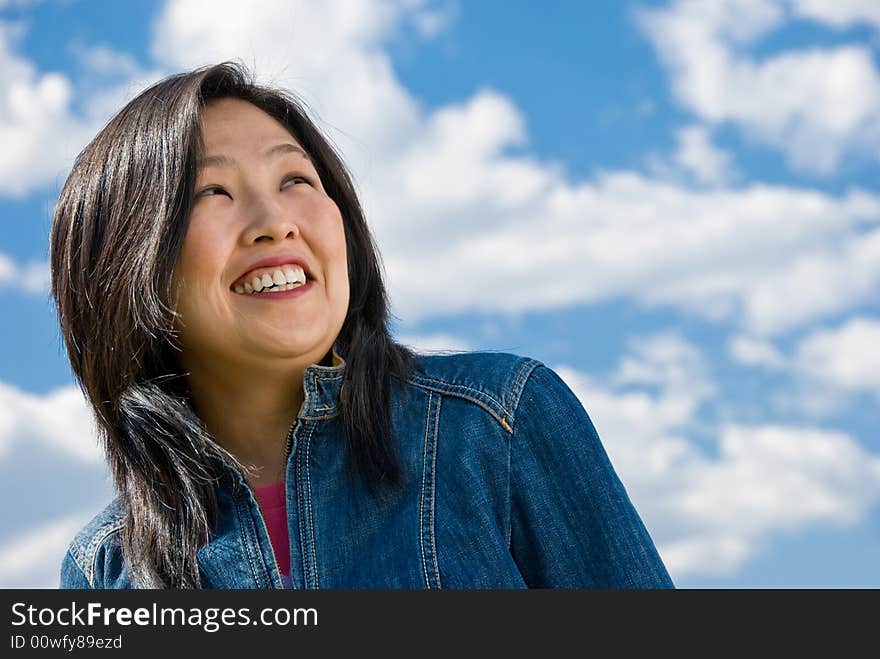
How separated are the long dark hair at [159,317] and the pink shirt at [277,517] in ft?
0.47

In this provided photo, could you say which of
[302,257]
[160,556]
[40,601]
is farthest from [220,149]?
[40,601]

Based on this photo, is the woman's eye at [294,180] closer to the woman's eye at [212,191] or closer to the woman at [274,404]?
the woman at [274,404]

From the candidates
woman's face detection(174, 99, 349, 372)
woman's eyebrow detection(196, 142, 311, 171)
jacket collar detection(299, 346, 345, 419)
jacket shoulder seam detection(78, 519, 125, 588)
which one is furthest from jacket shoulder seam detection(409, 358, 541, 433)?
jacket shoulder seam detection(78, 519, 125, 588)

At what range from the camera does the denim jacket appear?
3.18 metres

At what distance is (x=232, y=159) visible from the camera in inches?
134

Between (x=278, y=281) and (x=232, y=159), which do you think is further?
(x=232, y=159)

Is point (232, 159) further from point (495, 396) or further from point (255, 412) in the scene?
point (495, 396)

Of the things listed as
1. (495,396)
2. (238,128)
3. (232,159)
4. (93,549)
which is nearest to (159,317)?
(232,159)

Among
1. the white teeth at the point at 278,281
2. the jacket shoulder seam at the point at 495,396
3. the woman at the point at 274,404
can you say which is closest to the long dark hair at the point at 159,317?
the woman at the point at 274,404

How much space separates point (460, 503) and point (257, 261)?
91 cm

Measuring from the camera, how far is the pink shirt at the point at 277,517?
11.2 ft

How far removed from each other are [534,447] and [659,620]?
595mm

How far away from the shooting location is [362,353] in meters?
3.50

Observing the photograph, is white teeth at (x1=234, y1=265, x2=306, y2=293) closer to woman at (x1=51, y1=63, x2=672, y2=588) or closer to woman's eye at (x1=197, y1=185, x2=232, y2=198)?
woman at (x1=51, y1=63, x2=672, y2=588)
